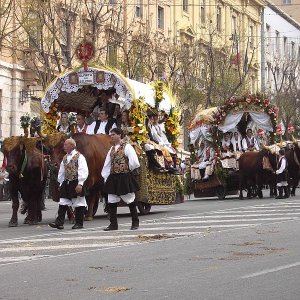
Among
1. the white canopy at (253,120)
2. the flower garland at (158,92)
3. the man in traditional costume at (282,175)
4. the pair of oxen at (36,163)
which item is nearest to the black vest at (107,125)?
the flower garland at (158,92)

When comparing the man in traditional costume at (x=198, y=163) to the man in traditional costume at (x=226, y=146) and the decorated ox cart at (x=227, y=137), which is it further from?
the man in traditional costume at (x=226, y=146)

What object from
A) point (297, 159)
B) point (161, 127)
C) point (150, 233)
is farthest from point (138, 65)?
point (150, 233)

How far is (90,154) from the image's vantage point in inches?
816

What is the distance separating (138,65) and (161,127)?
66.1ft

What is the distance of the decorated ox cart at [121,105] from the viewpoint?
2211cm

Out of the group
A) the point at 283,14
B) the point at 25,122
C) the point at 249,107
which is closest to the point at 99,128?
the point at 25,122

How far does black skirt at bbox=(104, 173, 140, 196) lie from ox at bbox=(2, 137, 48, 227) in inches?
112

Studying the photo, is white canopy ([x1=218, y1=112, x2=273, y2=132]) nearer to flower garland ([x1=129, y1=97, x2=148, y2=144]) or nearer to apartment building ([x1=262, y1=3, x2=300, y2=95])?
flower garland ([x1=129, y1=97, x2=148, y2=144])

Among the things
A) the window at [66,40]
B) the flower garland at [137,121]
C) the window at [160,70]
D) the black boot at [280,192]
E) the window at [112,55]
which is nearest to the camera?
the flower garland at [137,121]

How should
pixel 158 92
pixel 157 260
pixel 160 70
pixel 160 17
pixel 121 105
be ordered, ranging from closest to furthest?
1. pixel 157 260
2. pixel 121 105
3. pixel 158 92
4. pixel 160 70
5. pixel 160 17

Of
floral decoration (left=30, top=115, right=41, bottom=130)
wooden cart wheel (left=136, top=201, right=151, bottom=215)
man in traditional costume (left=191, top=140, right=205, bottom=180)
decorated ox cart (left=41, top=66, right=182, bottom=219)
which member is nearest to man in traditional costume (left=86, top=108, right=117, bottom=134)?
decorated ox cart (left=41, top=66, right=182, bottom=219)

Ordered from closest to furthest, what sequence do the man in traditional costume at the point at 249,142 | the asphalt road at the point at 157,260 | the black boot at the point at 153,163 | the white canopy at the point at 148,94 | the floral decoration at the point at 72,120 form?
the asphalt road at the point at 157,260
the floral decoration at the point at 72,120
the white canopy at the point at 148,94
the black boot at the point at 153,163
the man in traditional costume at the point at 249,142

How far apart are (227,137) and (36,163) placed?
42.5 ft

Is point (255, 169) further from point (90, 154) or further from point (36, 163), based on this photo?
point (36, 163)
